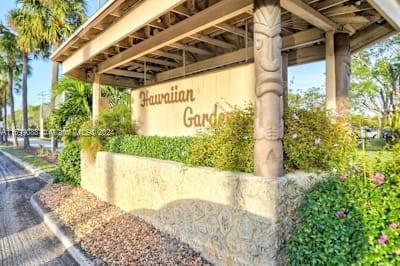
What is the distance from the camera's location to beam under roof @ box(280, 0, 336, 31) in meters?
3.69

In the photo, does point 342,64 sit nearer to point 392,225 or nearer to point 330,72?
point 330,72

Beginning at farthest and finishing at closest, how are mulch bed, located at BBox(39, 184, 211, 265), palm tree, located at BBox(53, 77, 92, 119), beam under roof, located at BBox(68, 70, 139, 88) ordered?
palm tree, located at BBox(53, 77, 92, 119), beam under roof, located at BBox(68, 70, 139, 88), mulch bed, located at BBox(39, 184, 211, 265)

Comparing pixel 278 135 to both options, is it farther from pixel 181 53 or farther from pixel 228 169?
pixel 181 53

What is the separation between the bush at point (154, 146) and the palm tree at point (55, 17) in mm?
9932

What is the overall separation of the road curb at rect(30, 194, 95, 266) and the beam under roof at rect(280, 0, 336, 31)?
3826 millimetres

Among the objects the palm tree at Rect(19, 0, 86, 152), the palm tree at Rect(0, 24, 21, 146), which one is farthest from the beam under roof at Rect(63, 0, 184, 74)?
the palm tree at Rect(0, 24, 21, 146)

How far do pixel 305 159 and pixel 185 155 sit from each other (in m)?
1.77

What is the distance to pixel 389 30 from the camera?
4.80 metres

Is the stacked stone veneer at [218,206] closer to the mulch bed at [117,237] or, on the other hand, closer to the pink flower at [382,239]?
the mulch bed at [117,237]

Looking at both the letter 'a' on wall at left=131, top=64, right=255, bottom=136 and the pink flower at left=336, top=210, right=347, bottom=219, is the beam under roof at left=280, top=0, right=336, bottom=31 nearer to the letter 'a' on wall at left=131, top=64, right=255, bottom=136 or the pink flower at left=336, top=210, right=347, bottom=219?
the letter 'a' on wall at left=131, top=64, right=255, bottom=136

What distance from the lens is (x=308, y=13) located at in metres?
4.04

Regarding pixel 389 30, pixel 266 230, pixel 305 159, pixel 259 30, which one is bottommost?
pixel 266 230

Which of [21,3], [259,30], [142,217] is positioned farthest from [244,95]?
[21,3]

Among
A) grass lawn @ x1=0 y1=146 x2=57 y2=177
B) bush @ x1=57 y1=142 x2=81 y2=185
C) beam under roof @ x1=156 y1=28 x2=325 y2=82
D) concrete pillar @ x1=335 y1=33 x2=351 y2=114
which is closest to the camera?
concrete pillar @ x1=335 y1=33 x2=351 y2=114
